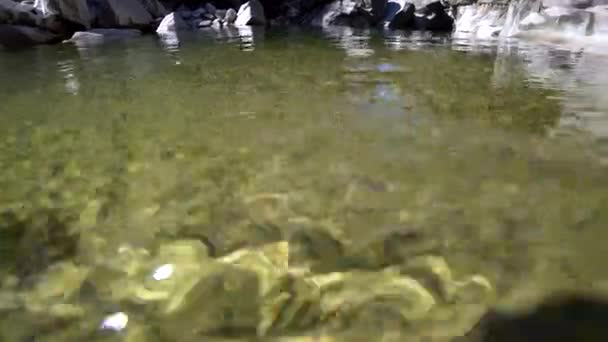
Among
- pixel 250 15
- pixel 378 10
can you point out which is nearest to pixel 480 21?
pixel 378 10

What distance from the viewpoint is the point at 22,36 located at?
10984mm

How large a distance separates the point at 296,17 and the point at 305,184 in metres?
22.5

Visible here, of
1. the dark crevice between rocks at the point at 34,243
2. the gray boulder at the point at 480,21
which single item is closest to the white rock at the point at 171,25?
the gray boulder at the point at 480,21

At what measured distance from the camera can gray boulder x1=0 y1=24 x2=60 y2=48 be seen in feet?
34.6

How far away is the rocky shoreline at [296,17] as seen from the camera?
10.6 m

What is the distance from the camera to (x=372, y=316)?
1.40m

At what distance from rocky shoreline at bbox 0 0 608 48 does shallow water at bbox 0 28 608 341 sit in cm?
716

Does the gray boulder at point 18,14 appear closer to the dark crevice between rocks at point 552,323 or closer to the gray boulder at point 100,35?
the gray boulder at point 100,35

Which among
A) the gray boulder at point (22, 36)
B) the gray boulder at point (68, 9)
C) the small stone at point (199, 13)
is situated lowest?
the small stone at point (199, 13)

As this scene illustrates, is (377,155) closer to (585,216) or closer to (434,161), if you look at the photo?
(434,161)

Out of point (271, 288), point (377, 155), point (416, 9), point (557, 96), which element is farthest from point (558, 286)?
point (416, 9)

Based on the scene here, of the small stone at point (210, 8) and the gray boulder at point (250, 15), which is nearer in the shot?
the gray boulder at point (250, 15)

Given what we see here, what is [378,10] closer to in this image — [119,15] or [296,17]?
[296,17]

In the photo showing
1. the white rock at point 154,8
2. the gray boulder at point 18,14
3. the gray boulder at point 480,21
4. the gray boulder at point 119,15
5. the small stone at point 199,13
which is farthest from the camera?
the small stone at point 199,13
